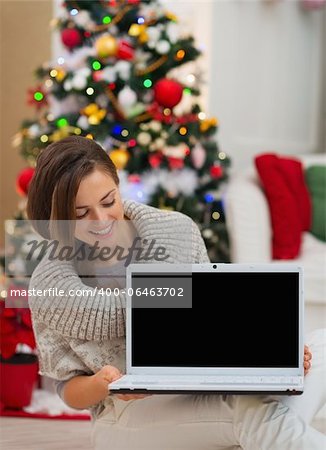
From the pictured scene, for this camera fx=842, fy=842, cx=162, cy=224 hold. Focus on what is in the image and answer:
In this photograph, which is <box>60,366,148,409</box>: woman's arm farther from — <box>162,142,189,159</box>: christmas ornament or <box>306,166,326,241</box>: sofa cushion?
<box>306,166,326,241</box>: sofa cushion

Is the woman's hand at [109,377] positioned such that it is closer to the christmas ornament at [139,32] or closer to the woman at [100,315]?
the woman at [100,315]

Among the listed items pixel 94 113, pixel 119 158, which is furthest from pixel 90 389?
pixel 94 113

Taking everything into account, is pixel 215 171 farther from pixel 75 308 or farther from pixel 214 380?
pixel 214 380

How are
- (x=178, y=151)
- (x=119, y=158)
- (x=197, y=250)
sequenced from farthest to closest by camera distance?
1. (x=178, y=151)
2. (x=119, y=158)
3. (x=197, y=250)

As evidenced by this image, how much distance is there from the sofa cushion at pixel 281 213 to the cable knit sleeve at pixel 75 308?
69.2 inches

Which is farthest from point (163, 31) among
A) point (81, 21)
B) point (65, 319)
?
point (65, 319)

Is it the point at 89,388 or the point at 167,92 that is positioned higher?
the point at 167,92

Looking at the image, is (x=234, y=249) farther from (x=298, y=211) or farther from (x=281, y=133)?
(x=281, y=133)

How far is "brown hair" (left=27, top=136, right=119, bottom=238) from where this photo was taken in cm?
150

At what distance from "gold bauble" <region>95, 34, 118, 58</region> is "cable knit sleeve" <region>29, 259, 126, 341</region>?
5.95 feet

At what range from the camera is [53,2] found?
4.27m

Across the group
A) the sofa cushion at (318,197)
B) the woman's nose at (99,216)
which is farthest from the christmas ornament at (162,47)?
the woman's nose at (99,216)

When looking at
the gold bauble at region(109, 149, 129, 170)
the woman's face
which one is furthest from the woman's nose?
the gold bauble at region(109, 149, 129, 170)

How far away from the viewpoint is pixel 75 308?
154cm
